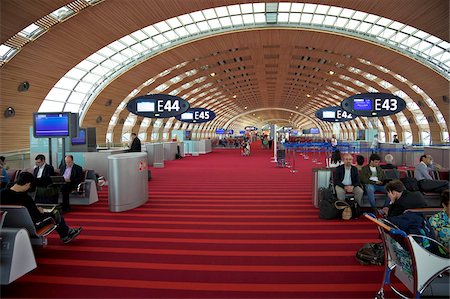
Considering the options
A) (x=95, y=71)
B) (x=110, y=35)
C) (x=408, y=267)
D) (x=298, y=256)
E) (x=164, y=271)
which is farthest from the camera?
(x=95, y=71)

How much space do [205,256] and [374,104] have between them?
9839mm

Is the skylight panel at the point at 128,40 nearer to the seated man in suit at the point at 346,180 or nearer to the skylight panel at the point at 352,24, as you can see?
the skylight panel at the point at 352,24

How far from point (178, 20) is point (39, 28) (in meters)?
9.82

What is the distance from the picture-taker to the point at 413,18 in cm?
1972

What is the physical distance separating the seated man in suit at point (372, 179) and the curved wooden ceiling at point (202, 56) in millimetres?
14594

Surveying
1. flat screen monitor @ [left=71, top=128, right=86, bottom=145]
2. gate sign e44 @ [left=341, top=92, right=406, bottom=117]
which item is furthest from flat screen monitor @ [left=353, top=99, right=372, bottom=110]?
flat screen monitor @ [left=71, top=128, right=86, bottom=145]

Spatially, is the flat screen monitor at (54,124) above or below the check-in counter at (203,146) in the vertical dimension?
above

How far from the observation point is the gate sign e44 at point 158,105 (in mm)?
13539

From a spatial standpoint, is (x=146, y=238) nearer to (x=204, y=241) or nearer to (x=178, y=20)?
(x=204, y=241)

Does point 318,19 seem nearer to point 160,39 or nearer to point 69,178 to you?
point 160,39

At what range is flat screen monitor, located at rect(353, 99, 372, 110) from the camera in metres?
12.4

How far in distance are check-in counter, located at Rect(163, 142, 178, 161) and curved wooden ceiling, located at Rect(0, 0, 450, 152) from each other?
7.75 metres

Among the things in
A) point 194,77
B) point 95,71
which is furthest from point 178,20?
point 194,77

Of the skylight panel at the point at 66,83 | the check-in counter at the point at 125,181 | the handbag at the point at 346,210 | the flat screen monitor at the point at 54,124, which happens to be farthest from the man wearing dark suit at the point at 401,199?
the skylight panel at the point at 66,83
